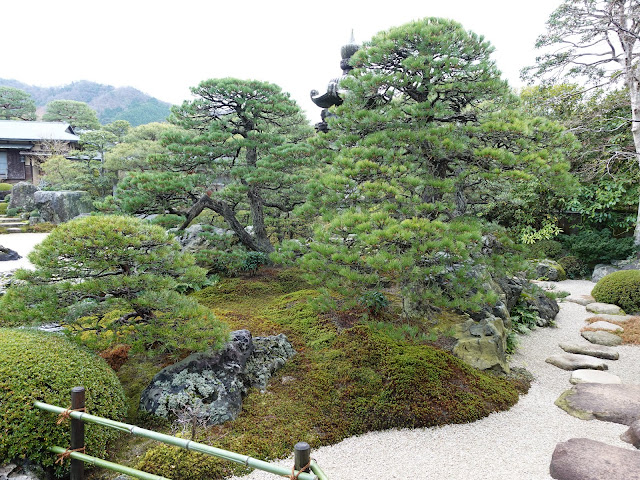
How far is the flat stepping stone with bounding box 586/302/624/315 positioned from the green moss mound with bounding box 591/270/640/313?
0.19 metres

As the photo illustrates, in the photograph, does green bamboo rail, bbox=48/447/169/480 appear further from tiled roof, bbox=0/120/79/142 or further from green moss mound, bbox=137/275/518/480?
tiled roof, bbox=0/120/79/142

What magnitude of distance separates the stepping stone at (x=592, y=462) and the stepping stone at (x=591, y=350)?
3.09 m

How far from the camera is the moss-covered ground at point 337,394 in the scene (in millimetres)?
3486

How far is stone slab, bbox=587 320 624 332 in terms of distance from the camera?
7.27 meters

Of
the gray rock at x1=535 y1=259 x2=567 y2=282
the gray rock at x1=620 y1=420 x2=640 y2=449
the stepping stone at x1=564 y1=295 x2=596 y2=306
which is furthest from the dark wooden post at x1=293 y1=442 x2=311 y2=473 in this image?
the gray rock at x1=535 y1=259 x2=567 y2=282

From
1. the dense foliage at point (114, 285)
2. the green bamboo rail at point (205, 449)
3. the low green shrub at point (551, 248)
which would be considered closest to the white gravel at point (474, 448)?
the green bamboo rail at point (205, 449)

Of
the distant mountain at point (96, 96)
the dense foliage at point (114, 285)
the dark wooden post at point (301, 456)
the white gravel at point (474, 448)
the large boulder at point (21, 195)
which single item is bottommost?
the white gravel at point (474, 448)

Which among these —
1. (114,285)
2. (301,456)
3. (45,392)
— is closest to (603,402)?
(301,456)

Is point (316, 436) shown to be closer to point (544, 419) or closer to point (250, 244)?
point (544, 419)

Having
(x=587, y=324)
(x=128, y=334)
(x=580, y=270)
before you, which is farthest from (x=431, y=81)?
(x=580, y=270)

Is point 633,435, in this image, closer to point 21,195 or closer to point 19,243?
point 19,243

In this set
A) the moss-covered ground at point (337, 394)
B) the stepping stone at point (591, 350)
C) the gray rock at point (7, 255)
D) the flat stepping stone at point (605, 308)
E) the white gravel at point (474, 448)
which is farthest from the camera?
the gray rock at point (7, 255)

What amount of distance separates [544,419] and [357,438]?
2.15 metres

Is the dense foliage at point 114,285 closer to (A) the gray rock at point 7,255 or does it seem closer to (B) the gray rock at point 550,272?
(A) the gray rock at point 7,255
